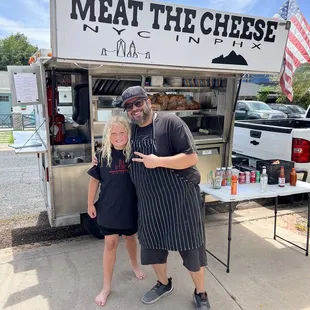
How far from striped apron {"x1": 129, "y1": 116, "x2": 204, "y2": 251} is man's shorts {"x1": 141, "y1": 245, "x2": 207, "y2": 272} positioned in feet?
0.26

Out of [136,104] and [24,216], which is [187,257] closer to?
[136,104]

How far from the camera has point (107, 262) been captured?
8.45 ft

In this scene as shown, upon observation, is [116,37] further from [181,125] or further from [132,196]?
[132,196]

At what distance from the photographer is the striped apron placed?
2.24 meters

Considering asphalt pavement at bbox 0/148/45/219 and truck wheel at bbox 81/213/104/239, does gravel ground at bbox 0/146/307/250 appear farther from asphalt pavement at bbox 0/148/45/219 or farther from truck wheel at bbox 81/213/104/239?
truck wheel at bbox 81/213/104/239

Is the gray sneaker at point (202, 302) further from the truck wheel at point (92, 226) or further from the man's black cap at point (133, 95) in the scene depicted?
the man's black cap at point (133, 95)

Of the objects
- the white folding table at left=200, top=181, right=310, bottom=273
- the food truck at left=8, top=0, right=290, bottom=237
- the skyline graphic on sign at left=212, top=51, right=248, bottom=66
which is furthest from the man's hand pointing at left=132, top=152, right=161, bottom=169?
the skyline graphic on sign at left=212, top=51, right=248, bottom=66

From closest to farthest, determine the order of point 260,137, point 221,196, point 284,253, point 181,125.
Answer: point 181,125
point 221,196
point 284,253
point 260,137

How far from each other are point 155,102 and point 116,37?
5.49ft

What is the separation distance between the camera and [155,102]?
14.6ft

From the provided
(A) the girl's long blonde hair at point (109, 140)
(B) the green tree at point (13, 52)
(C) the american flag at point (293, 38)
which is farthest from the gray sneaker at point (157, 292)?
(B) the green tree at point (13, 52)

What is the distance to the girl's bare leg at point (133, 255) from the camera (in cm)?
275

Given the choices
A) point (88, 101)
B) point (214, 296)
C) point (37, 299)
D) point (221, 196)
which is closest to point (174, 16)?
point (88, 101)

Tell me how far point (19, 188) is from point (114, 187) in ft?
14.0
